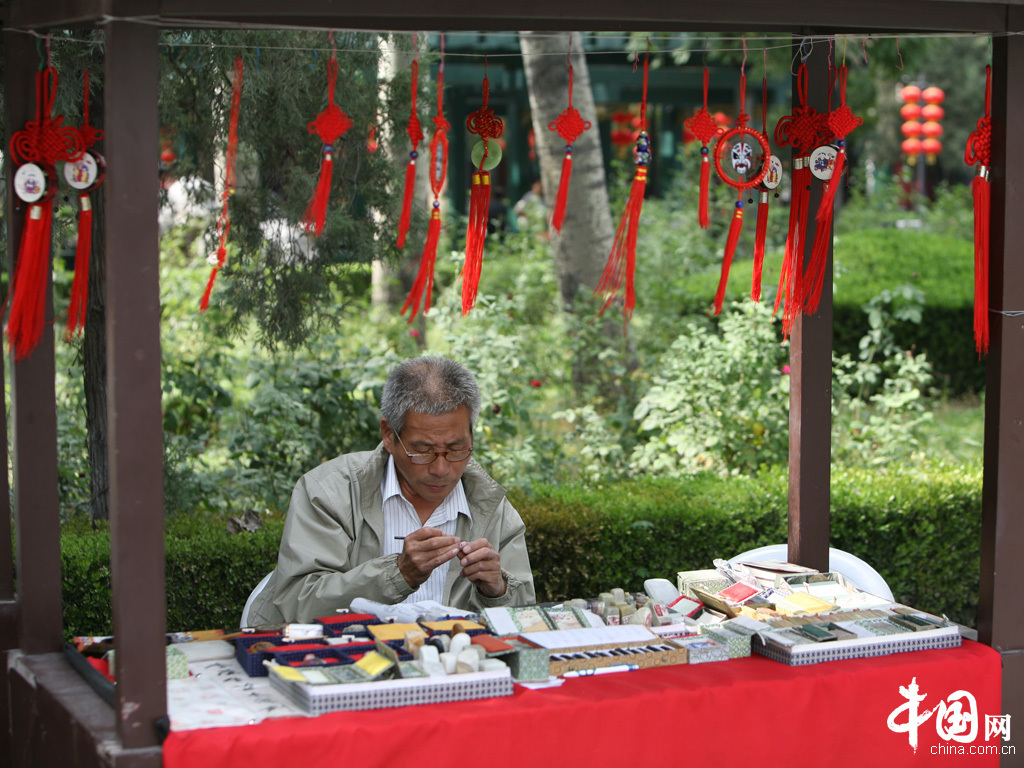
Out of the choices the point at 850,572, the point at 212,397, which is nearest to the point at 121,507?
the point at 850,572

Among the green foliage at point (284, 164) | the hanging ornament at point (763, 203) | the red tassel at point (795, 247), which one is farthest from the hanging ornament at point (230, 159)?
the red tassel at point (795, 247)

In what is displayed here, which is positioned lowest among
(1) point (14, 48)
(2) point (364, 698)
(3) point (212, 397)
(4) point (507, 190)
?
(2) point (364, 698)

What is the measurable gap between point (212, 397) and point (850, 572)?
319 cm

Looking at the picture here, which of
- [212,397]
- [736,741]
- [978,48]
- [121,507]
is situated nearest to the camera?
[121,507]

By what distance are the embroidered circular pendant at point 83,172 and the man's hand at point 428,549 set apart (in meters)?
1.16

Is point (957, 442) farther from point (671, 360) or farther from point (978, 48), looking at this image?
point (978, 48)

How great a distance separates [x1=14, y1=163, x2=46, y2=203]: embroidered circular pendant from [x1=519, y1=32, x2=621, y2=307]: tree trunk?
13.7 ft

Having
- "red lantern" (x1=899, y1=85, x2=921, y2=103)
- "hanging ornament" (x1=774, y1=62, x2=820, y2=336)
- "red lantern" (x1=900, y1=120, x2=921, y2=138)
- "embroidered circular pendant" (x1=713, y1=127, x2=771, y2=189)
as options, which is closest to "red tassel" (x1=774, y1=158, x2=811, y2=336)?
"hanging ornament" (x1=774, y1=62, x2=820, y2=336)

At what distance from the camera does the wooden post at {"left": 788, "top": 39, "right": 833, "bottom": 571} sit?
3410 mm

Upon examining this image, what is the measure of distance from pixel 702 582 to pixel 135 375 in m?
1.71

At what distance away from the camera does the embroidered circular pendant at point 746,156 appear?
3.17 m

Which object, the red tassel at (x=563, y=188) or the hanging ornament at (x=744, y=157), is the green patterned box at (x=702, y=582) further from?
the red tassel at (x=563, y=188)

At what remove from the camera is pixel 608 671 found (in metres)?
2.45

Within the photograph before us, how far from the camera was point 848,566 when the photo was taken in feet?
11.8
